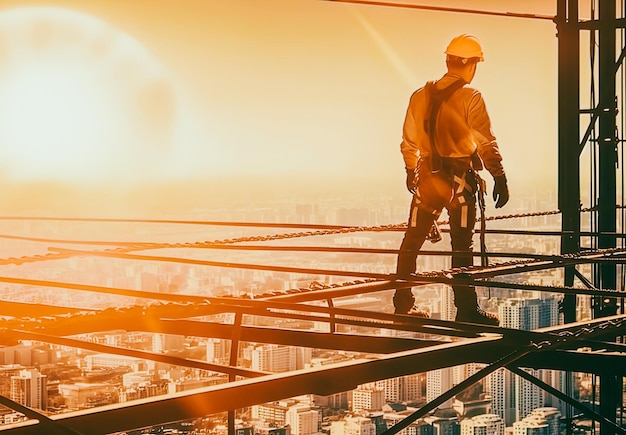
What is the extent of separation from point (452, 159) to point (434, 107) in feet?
1.64

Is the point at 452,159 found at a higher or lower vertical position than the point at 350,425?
higher

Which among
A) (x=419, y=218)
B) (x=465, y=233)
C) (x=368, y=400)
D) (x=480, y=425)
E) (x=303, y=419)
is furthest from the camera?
(x=368, y=400)

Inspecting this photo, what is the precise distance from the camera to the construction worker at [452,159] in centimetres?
984

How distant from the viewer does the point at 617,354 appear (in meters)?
7.27

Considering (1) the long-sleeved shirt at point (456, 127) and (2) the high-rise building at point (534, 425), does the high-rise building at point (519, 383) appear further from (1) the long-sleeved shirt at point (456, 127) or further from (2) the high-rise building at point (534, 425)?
(1) the long-sleeved shirt at point (456, 127)

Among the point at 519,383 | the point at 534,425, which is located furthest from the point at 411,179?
the point at 519,383

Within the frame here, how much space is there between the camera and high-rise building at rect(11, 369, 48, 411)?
16.6 m

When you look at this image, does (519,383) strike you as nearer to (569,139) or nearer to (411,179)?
(569,139)

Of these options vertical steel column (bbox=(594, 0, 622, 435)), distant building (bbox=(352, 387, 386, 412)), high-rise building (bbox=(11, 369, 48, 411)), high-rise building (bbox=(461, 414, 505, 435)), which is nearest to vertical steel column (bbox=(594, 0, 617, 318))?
vertical steel column (bbox=(594, 0, 622, 435))

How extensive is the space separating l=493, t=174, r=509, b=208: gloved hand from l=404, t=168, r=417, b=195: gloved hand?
77cm

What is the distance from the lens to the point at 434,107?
1000cm

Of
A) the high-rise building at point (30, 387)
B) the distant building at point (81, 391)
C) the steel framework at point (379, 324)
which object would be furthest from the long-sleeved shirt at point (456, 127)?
the distant building at point (81, 391)

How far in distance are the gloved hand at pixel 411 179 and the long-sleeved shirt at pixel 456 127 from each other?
223 mm

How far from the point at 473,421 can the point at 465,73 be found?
66.9 feet
